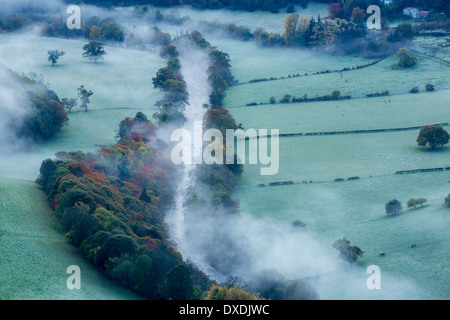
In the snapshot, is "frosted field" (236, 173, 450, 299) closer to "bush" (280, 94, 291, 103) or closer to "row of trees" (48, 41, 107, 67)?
"bush" (280, 94, 291, 103)

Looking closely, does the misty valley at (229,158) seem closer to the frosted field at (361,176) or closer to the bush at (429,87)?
the frosted field at (361,176)

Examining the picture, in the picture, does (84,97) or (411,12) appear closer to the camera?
(84,97)

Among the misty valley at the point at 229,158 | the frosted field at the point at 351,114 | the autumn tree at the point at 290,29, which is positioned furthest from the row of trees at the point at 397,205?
the autumn tree at the point at 290,29

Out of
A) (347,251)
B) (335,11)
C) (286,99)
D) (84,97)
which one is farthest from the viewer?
(335,11)

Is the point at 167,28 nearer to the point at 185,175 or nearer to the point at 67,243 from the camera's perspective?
the point at 185,175

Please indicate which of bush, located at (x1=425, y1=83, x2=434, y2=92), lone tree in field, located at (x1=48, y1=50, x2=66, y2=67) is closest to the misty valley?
bush, located at (x1=425, y1=83, x2=434, y2=92)

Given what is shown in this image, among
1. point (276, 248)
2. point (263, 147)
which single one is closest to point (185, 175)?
point (263, 147)
